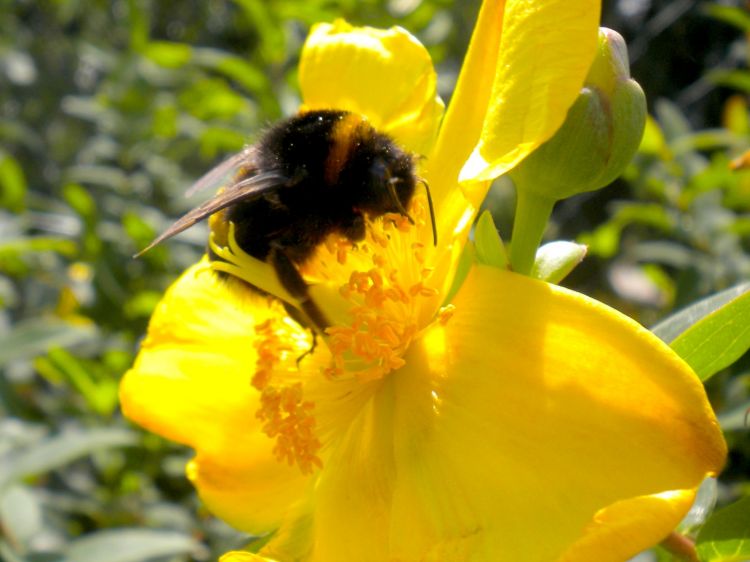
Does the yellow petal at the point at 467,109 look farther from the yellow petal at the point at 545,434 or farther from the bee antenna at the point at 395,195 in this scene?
the yellow petal at the point at 545,434

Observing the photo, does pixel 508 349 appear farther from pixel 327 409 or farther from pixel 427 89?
pixel 427 89

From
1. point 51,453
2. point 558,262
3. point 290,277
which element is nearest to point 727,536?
point 558,262

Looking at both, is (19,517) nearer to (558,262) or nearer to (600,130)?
(558,262)

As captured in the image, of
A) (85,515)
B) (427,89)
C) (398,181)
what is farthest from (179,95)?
(398,181)

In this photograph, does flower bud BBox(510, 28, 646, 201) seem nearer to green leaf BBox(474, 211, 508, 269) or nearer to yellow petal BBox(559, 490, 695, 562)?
green leaf BBox(474, 211, 508, 269)

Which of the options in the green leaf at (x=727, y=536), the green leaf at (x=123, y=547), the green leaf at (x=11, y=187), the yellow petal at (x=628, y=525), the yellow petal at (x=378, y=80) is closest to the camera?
the yellow petal at (x=628, y=525)

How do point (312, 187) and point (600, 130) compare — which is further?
point (312, 187)

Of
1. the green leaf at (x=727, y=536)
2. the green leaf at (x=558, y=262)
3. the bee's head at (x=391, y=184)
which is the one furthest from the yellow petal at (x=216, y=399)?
the green leaf at (x=727, y=536)
